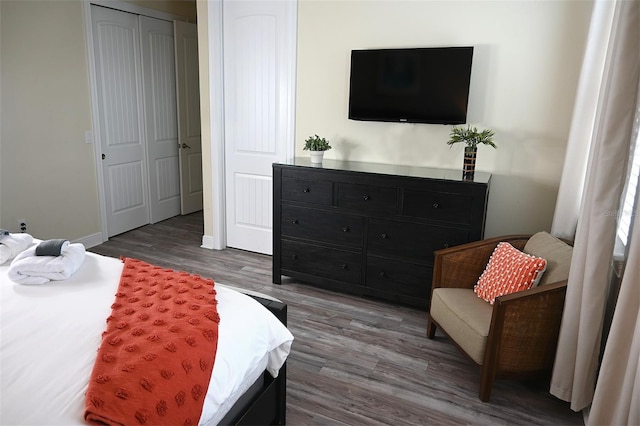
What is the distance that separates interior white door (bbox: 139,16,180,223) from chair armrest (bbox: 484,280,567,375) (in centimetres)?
420

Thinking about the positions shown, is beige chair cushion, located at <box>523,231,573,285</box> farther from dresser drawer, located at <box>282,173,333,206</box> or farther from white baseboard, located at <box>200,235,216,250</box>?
white baseboard, located at <box>200,235,216,250</box>

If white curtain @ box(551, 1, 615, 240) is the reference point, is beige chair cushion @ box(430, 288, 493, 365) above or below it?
below

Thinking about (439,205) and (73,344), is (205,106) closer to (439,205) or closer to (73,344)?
(439,205)

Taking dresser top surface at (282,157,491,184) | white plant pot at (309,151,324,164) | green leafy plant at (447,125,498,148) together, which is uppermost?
green leafy plant at (447,125,498,148)

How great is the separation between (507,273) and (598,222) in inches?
27.0

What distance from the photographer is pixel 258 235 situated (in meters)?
4.33

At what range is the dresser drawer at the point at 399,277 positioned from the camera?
3189 mm

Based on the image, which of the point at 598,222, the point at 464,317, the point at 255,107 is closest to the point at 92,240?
the point at 255,107

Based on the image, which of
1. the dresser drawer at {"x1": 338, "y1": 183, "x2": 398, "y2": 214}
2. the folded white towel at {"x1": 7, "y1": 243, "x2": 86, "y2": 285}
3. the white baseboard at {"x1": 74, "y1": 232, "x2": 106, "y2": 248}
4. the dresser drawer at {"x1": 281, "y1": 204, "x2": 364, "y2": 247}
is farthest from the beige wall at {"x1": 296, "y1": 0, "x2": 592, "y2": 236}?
the white baseboard at {"x1": 74, "y1": 232, "x2": 106, "y2": 248}

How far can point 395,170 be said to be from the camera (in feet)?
10.8

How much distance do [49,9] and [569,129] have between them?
4.20 m

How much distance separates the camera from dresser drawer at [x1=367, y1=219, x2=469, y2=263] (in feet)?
9.99

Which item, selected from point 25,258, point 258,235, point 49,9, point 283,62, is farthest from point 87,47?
point 25,258

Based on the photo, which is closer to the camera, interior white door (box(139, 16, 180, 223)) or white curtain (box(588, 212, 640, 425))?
white curtain (box(588, 212, 640, 425))
